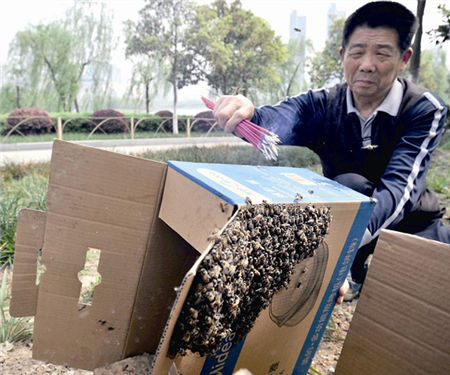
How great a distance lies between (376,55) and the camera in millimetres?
1635

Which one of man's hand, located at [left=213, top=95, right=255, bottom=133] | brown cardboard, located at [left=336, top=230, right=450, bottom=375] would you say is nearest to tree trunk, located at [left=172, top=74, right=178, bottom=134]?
man's hand, located at [left=213, top=95, right=255, bottom=133]

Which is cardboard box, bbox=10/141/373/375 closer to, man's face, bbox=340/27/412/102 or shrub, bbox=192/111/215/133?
man's face, bbox=340/27/412/102

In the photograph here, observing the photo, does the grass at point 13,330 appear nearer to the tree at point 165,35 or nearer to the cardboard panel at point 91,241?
the cardboard panel at point 91,241

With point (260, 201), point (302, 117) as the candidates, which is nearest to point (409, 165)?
point (302, 117)

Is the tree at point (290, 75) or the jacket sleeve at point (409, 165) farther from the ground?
the tree at point (290, 75)

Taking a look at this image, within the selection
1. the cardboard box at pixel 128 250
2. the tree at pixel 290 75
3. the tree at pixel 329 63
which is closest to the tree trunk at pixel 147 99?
the tree at pixel 290 75

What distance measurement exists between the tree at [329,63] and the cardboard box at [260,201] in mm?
4195

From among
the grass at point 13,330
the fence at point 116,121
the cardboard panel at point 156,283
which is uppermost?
the fence at point 116,121

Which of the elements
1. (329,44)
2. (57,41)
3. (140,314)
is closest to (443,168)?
(329,44)

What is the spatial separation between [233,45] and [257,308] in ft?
11.6

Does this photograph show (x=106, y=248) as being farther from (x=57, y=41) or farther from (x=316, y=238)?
(x=57, y=41)

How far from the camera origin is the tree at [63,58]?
3646mm

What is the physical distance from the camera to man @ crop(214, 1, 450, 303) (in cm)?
150

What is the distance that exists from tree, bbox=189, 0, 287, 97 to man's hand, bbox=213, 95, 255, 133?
2.23 metres
